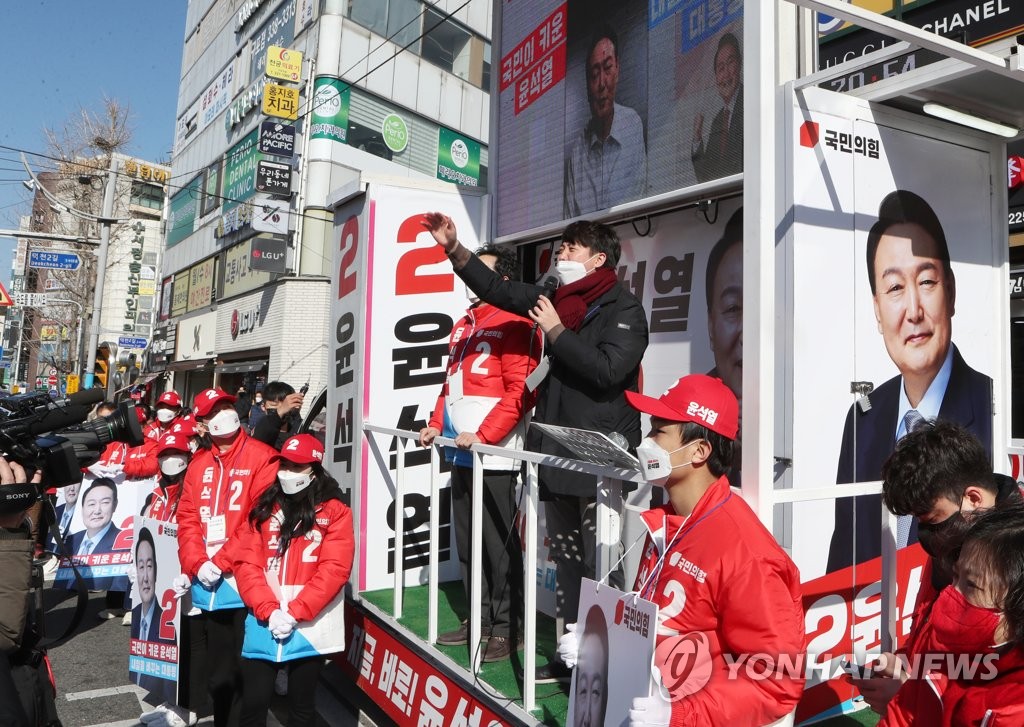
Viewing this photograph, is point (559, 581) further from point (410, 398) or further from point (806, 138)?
point (410, 398)

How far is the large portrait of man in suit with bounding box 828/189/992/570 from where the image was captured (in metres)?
2.92

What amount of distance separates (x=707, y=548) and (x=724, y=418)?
0.35 meters

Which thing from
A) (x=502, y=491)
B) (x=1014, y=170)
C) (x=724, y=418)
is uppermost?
(x=1014, y=170)

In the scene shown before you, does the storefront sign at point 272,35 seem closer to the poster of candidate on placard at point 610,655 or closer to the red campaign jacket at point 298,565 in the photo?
the red campaign jacket at point 298,565

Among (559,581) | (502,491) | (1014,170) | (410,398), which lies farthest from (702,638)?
(1014,170)

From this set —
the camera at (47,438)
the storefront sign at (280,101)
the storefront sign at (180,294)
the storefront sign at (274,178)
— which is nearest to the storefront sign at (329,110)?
the storefront sign at (280,101)

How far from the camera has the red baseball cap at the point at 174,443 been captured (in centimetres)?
492

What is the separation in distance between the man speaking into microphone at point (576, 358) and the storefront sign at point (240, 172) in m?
20.3

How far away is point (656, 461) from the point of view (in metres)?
1.97

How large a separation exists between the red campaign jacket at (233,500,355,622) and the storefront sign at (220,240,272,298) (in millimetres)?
18431

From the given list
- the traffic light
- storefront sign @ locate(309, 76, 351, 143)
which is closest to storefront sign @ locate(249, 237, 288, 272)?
storefront sign @ locate(309, 76, 351, 143)

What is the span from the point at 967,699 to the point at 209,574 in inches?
128

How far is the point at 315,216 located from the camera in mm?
19422

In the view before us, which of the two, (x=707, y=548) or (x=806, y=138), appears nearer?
(x=707, y=548)
